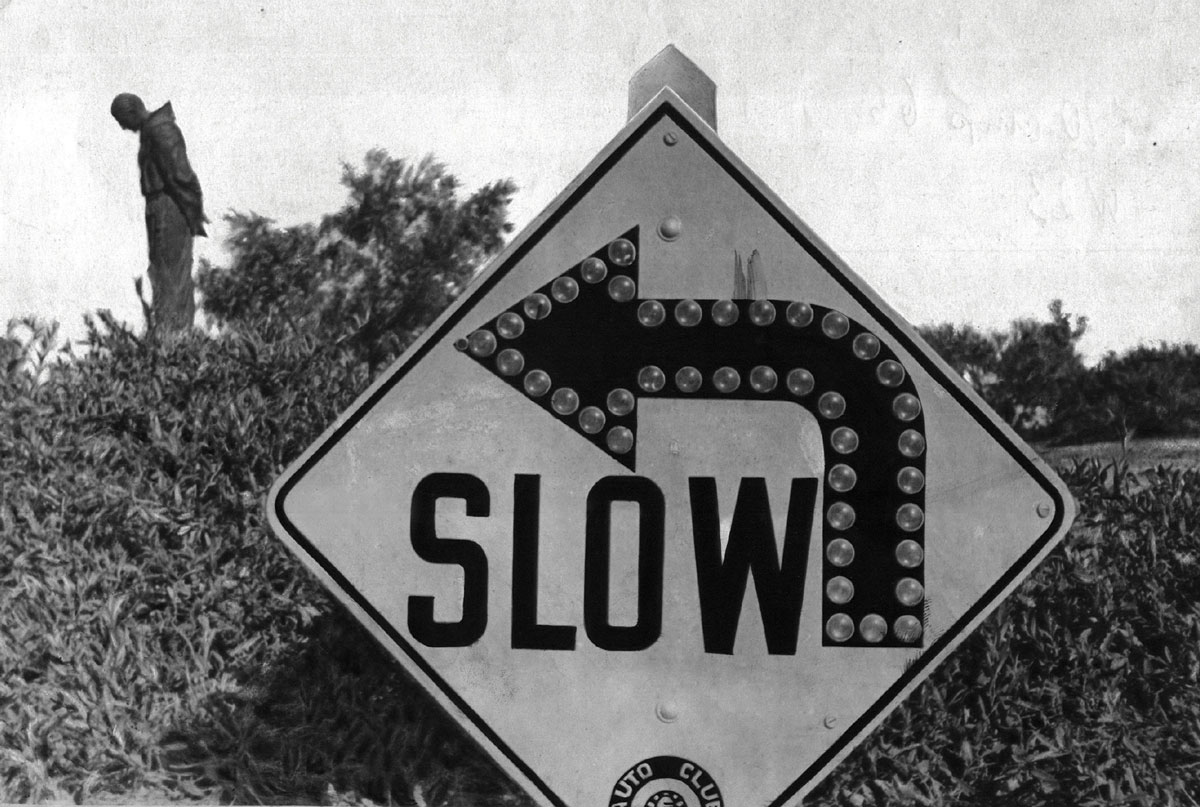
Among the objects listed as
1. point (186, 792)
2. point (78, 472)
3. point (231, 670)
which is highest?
point (78, 472)

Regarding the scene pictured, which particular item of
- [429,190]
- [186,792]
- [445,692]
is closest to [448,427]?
[445,692]

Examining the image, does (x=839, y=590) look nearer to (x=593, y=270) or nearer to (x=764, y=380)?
(x=764, y=380)

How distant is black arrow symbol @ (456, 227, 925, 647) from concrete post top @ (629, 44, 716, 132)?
21cm

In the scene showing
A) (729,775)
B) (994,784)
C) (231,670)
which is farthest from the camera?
(231,670)

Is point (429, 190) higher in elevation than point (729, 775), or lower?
higher

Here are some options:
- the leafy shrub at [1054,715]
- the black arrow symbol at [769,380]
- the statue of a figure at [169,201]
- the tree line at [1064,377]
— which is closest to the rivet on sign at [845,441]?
the black arrow symbol at [769,380]

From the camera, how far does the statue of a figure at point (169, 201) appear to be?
5867 millimetres

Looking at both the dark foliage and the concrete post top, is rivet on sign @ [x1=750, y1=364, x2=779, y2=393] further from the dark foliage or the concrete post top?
the dark foliage

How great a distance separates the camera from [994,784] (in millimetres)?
3971

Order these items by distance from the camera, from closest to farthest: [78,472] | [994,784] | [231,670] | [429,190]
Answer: [994,784]
[231,670]
[78,472]
[429,190]

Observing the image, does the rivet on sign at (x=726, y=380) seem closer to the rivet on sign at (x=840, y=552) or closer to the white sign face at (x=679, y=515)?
the white sign face at (x=679, y=515)

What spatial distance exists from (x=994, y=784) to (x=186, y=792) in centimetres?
228

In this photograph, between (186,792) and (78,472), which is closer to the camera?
(186,792)

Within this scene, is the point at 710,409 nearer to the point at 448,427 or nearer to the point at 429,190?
the point at 448,427
